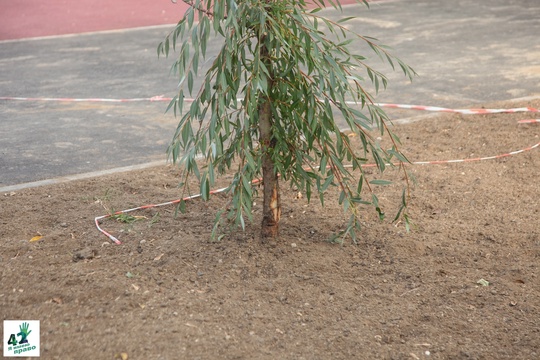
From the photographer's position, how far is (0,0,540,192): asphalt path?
714cm

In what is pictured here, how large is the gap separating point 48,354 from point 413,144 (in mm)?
4110

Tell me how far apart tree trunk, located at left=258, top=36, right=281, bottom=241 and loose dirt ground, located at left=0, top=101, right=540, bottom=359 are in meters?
0.11

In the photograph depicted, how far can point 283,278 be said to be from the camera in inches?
167

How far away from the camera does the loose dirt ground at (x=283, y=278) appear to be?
363cm

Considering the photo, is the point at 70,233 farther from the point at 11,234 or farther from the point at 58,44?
the point at 58,44

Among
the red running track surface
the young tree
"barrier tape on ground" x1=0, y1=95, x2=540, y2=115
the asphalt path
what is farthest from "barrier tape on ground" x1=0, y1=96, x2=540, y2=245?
the red running track surface

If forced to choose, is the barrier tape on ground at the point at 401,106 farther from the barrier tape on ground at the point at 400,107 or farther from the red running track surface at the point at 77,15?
the red running track surface at the point at 77,15

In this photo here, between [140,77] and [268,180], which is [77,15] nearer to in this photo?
[140,77]

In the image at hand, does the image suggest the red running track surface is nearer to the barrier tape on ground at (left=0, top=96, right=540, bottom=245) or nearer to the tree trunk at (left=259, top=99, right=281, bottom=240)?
the barrier tape on ground at (left=0, top=96, right=540, bottom=245)

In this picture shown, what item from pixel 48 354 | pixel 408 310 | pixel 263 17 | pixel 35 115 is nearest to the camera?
pixel 48 354

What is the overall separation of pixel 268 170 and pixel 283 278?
25.9 inches

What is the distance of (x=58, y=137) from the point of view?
25.0ft

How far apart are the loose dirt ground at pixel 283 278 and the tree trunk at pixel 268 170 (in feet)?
0.35

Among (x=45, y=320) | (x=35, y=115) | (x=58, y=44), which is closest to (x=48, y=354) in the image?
(x=45, y=320)
